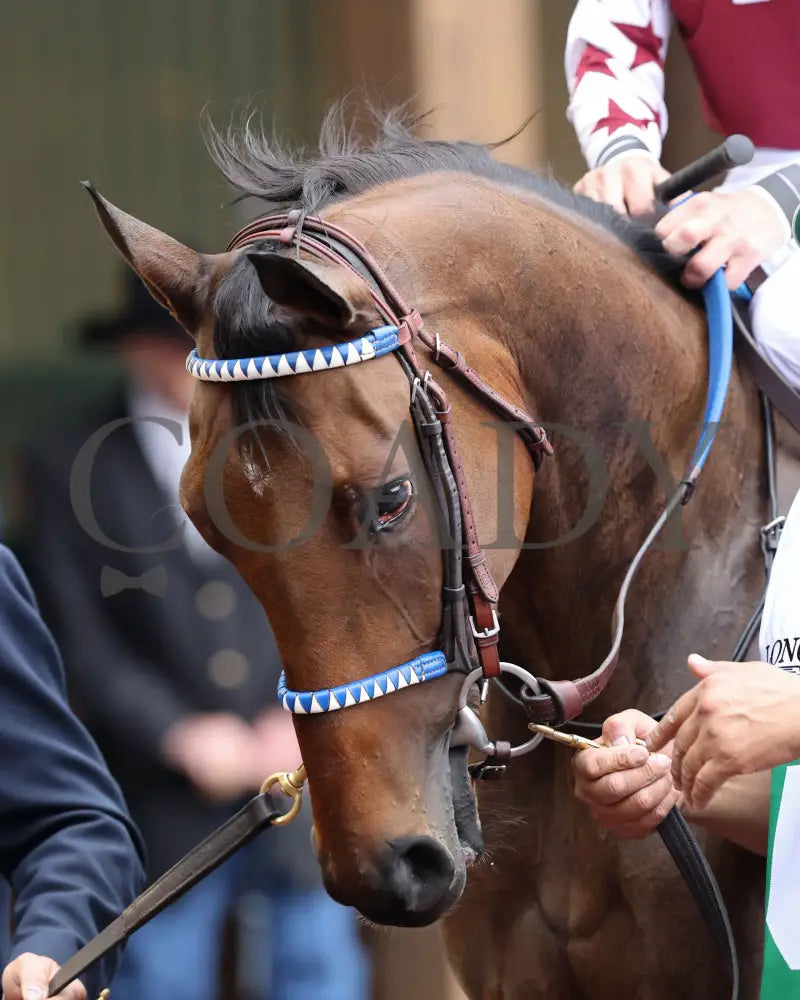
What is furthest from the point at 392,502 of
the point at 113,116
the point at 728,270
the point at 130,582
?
the point at 113,116

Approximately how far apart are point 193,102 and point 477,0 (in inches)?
49.0

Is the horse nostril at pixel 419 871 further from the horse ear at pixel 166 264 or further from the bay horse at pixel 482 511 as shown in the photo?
the horse ear at pixel 166 264

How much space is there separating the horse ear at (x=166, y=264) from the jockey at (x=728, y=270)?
2.44 ft

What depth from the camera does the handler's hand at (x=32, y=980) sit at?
1975mm

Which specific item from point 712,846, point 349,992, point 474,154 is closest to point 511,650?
point 712,846

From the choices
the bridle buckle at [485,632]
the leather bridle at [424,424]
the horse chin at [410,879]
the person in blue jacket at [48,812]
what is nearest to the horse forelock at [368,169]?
the leather bridle at [424,424]

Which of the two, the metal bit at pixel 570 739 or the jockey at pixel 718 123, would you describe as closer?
the metal bit at pixel 570 739

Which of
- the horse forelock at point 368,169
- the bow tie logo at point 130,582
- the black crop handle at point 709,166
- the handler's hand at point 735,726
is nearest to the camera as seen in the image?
the handler's hand at point 735,726

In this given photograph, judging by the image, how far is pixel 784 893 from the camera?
152 cm

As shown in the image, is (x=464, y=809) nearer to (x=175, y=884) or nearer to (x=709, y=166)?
(x=175, y=884)

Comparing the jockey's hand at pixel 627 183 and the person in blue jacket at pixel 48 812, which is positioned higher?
the jockey's hand at pixel 627 183

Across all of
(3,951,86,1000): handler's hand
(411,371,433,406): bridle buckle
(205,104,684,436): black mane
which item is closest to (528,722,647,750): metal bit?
(411,371,433,406): bridle buckle

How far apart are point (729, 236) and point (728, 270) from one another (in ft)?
0.16

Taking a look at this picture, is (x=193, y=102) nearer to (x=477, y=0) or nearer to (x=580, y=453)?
(x=477, y=0)
